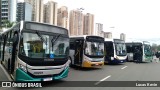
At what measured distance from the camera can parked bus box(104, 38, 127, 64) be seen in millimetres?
20844

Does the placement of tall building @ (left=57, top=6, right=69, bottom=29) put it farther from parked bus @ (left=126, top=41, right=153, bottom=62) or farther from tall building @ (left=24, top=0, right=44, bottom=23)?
parked bus @ (left=126, top=41, right=153, bottom=62)

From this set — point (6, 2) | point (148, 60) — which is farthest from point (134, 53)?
point (6, 2)

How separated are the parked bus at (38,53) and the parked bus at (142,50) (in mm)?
17712

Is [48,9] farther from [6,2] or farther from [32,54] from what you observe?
[32,54]

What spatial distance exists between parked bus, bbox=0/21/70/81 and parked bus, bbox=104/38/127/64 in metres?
11.7

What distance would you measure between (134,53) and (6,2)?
200 feet

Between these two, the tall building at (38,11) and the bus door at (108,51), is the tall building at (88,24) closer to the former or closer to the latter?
the tall building at (38,11)

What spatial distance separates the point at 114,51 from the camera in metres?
20.8

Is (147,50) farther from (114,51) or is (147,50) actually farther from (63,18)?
(63,18)

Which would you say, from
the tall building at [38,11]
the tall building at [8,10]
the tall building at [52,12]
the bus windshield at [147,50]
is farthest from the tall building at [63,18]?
the bus windshield at [147,50]

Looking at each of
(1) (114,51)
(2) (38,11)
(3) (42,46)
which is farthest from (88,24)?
(3) (42,46)

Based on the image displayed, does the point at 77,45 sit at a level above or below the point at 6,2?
below

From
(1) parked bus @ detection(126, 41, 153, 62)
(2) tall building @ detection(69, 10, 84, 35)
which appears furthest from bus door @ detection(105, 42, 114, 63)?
(2) tall building @ detection(69, 10, 84, 35)

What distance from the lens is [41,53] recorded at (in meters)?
8.72
